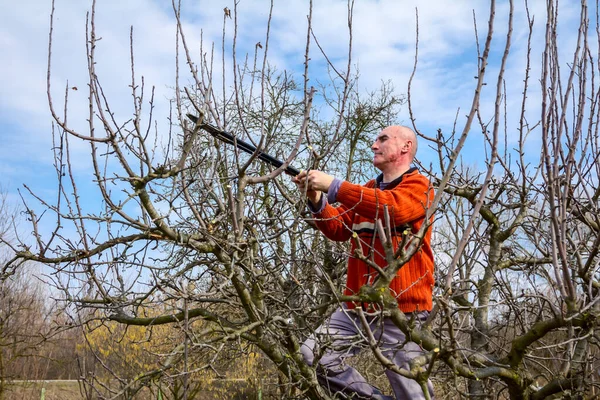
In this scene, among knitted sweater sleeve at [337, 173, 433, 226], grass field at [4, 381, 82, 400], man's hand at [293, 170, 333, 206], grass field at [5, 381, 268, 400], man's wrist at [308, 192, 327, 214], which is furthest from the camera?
grass field at [4, 381, 82, 400]

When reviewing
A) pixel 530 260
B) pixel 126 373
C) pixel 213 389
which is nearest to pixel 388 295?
pixel 530 260

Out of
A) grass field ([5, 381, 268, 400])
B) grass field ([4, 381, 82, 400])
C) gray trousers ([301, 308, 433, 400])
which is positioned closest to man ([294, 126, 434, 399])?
gray trousers ([301, 308, 433, 400])

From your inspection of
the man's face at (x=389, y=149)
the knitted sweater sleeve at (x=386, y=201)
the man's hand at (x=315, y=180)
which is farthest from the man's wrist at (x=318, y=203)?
the man's face at (x=389, y=149)

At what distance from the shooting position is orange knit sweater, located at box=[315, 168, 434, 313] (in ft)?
9.92

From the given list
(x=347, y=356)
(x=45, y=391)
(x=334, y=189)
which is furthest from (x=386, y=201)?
(x=45, y=391)

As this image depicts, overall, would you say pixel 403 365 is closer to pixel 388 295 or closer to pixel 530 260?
pixel 388 295

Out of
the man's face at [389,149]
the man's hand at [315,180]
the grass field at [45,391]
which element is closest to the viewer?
the man's hand at [315,180]

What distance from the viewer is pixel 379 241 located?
10.9 feet

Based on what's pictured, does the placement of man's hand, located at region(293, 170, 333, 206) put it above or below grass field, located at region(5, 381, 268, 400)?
above

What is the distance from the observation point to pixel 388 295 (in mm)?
2750

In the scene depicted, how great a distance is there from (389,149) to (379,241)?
0.55m

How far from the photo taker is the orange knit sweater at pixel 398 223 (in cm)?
302

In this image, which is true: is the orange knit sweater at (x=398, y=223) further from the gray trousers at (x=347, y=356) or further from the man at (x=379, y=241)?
the gray trousers at (x=347, y=356)

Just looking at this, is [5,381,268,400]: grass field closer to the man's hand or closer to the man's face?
the man's face
